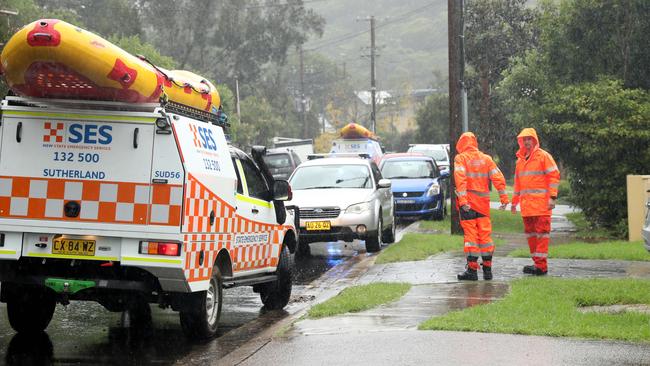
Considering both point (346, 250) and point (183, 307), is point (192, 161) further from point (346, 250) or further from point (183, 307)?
point (346, 250)

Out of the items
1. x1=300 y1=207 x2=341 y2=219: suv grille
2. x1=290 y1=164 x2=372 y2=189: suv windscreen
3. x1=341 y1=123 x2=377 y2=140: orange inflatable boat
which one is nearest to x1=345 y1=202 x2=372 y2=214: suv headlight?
x1=300 y1=207 x2=341 y2=219: suv grille

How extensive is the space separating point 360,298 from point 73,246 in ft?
11.0

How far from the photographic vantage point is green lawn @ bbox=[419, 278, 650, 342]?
8227 mm

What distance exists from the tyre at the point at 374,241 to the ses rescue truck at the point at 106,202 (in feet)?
28.0

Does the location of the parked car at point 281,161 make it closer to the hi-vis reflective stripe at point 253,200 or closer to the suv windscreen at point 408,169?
the suv windscreen at point 408,169

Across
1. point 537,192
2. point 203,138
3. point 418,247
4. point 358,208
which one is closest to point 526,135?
point 537,192

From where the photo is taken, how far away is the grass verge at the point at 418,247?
49.9 feet

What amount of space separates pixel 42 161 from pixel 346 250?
1050cm

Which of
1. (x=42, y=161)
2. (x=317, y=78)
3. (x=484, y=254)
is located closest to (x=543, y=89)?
(x=484, y=254)

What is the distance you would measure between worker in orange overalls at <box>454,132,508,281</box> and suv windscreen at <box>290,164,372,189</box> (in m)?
5.62

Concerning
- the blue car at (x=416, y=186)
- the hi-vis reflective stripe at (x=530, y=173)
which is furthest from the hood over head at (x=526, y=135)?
the blue car at (x=416, y=186)

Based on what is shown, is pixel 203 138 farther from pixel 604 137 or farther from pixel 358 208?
pixel 604 137

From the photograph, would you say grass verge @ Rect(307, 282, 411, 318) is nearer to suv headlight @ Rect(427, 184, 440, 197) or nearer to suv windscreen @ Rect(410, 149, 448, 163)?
suv headlight @ Rect(427, 184, 440, 197)

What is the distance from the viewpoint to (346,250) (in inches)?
721
